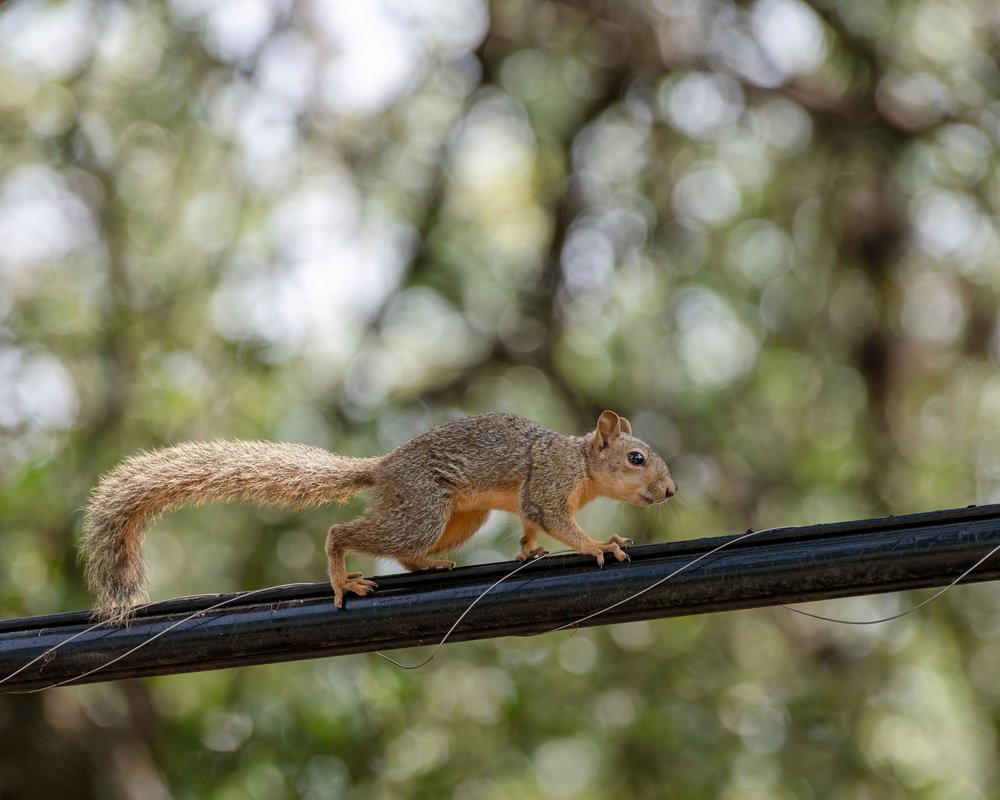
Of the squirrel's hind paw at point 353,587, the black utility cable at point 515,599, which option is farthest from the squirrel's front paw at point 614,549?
the squirrel's hind paw at point 353,587

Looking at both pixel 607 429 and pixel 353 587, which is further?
pixel 607 429

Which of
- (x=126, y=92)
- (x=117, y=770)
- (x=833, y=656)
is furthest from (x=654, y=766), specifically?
(x=126, y=92)

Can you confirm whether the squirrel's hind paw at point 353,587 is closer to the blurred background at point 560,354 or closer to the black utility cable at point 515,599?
the black utility cable at point 515,599

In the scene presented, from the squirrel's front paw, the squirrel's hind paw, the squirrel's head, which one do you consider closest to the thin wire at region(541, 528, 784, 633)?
the squirrel's front paw

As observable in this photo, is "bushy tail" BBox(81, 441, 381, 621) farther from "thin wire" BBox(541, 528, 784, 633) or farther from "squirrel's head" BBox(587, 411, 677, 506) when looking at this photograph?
"thin wire" BBox(541, 528, 784, 633)

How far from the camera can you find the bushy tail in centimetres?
399

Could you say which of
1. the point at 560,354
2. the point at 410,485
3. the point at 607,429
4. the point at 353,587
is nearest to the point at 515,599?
the point at 353,587

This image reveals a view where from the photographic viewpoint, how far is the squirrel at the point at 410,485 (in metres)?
4.12

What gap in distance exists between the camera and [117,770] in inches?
295

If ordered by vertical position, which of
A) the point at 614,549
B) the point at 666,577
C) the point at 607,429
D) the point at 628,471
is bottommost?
the point at 666,577

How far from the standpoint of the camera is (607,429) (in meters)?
4.59

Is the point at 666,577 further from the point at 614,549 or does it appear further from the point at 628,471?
the point at 628,471

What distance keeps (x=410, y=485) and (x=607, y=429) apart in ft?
2.47

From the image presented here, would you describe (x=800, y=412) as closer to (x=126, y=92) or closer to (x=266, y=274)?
(x=266, y=274)
